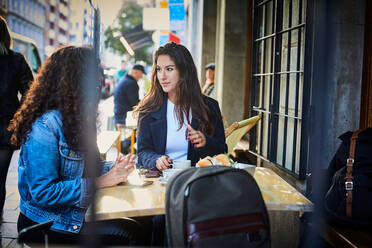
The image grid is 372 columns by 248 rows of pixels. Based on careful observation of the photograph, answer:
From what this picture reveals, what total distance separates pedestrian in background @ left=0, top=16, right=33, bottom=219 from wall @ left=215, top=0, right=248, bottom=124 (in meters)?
3.22

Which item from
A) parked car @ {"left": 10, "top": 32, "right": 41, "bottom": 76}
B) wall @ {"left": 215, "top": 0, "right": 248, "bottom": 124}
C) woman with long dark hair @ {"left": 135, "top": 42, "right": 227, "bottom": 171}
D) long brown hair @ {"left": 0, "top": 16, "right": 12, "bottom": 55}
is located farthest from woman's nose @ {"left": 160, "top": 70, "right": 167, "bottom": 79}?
parked car @ {"left": 10, "top": 32, "right": 41, "bottom": 76}

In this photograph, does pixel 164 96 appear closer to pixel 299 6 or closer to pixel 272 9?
pixel 299 6

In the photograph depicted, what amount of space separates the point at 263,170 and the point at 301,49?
130cm

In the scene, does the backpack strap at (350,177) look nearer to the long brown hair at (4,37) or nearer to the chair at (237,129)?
the chair at (237,129)

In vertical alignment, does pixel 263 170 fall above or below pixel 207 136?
below

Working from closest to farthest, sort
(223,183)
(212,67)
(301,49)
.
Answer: (223,183) → (301,49) → (212,67)

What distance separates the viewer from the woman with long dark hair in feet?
9.45

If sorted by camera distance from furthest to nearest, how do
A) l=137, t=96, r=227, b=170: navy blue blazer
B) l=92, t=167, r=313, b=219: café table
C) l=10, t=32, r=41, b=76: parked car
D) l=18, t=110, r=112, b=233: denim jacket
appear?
1. l=10, t=32, r=41, b=76: parked car
2. l=137, t=96, r=227, b=170: navy blue blazer
3. l=18, t=110, r=112, b=233: denim jacket
4. l=92, t=167, r=313, b=219: café table

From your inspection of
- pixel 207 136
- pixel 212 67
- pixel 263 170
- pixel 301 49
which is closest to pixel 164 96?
pixel 207 136

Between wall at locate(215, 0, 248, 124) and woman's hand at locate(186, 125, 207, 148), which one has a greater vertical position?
wall at locate(215, 0, 248, 124)

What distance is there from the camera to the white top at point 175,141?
2.89 metres

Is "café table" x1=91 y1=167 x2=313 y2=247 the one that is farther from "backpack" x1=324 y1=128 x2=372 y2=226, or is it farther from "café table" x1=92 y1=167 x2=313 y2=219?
"backpack" x1=324 y1=128 x2=372 y2=226

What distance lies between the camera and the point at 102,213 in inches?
69.6

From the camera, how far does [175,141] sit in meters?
2.89
